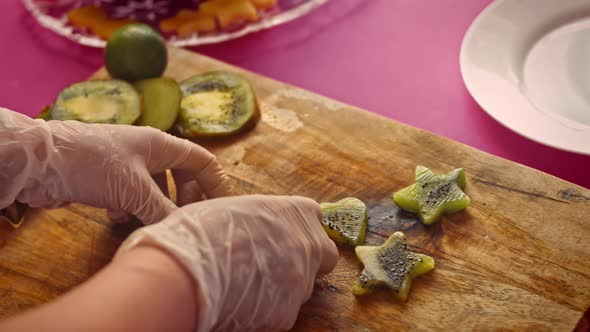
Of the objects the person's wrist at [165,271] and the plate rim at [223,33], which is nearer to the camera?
the person's wrist at [165,271]

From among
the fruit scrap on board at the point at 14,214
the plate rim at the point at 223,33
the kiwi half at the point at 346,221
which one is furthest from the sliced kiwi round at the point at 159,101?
the kiwi half at the point at 346,221

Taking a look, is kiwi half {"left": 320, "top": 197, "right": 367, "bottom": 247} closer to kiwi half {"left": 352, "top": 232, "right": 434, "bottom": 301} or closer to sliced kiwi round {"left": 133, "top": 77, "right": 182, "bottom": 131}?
kiwi half {"left": 352, "top": 232, "right": 434, "bottom": 301}

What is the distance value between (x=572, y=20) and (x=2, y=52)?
2466mm

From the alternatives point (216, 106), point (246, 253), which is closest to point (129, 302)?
point (246, 253)

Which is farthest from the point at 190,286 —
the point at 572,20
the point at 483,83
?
the point at 572,20

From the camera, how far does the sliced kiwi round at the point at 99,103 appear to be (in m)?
2.69

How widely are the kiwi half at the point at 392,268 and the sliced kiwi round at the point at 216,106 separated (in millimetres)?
750

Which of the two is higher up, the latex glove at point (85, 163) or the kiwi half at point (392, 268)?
the latex glove at point (85, 163)

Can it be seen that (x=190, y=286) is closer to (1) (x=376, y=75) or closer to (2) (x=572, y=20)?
(1) (x=376, y=75)

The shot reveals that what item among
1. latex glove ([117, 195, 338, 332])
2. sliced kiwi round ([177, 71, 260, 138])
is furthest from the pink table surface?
latex glove ([117, 195, 338, 332])

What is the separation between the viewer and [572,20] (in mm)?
2838

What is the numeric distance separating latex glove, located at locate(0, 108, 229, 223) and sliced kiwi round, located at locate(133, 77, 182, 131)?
41 cm

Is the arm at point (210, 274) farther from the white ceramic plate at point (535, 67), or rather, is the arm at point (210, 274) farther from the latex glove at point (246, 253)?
the white ceramic plate at point (535, 67)

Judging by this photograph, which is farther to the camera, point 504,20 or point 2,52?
point 2,52
